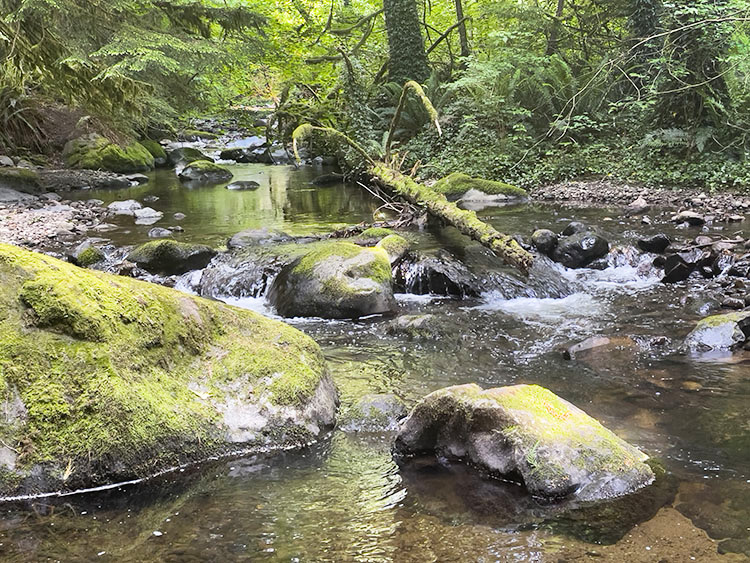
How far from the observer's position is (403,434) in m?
3.67

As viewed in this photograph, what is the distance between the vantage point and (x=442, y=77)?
66.0ft

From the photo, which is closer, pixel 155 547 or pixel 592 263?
pixel 155 547

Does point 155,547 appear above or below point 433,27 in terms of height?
below

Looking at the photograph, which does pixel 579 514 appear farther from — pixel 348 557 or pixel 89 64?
pixel 89 64

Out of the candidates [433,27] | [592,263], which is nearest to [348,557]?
[592,263]

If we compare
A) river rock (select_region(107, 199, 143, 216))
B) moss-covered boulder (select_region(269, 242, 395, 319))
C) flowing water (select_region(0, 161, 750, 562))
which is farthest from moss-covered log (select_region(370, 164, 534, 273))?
river rock (select_region(107, 199, 143, 216))

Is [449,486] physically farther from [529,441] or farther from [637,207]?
[637,207]

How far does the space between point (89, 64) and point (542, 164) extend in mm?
10168

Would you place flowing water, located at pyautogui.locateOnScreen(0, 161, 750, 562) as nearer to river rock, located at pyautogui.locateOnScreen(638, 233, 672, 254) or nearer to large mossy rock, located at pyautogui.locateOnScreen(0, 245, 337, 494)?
large mossy rock, located at pyautogui.locateOnScreen(0, 245, 337, 494)

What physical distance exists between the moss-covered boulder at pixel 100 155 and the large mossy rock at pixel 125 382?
56.7ft

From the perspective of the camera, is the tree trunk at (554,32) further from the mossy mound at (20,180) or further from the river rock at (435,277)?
the mossy mound at (20,180)

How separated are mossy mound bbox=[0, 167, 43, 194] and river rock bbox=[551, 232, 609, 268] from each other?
499 inches

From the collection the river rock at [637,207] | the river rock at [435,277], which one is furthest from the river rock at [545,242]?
the river rock at [637,207]

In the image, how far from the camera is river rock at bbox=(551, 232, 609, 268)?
875 cm
